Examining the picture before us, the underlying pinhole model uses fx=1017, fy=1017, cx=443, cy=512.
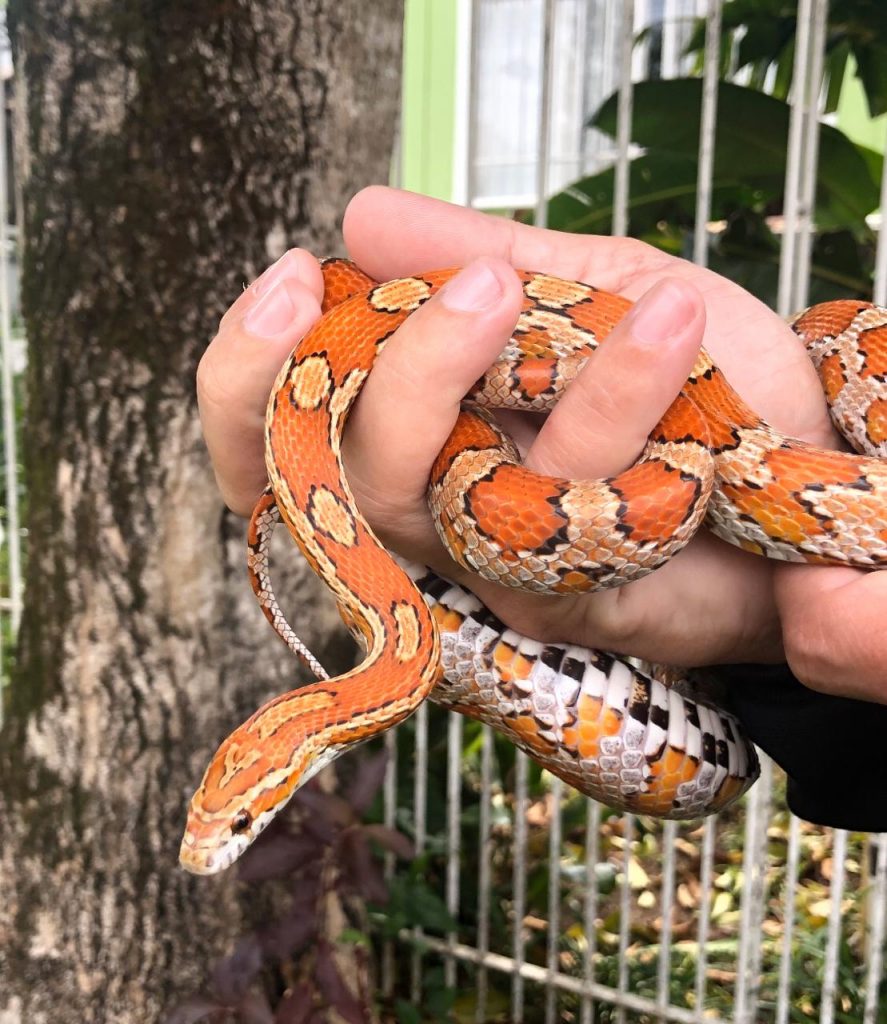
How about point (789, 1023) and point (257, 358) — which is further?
point (789, 1023)

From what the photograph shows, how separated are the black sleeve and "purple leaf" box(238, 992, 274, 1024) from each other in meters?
2.10

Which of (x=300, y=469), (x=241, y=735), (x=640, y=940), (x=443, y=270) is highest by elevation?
(x=443, y=270)

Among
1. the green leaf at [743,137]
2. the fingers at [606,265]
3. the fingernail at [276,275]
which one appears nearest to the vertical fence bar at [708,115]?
the green leaf at [743,137]

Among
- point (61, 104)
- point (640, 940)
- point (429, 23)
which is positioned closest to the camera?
point (61, 104)

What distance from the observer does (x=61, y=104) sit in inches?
144

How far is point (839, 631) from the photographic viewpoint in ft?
6.61

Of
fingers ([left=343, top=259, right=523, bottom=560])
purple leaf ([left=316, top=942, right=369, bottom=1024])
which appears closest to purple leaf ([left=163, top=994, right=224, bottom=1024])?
purple leaf ([left=316, top=942, right=369, bottom=1024])

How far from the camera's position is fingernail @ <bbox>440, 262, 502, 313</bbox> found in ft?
6.86

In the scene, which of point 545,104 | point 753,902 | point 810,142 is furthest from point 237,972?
point 810,142

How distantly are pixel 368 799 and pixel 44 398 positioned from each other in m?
1.94

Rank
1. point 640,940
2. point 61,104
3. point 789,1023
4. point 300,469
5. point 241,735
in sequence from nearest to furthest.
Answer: point 241,735 → point 300,469 → point 61,104 → point 789,1023 → point 640,940

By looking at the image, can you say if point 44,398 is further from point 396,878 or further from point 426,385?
point 396,878

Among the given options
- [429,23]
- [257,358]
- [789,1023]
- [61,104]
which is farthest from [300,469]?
[429,23]

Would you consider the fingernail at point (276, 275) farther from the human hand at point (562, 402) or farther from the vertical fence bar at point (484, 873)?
the vertical fence bar at point (484, 873)
